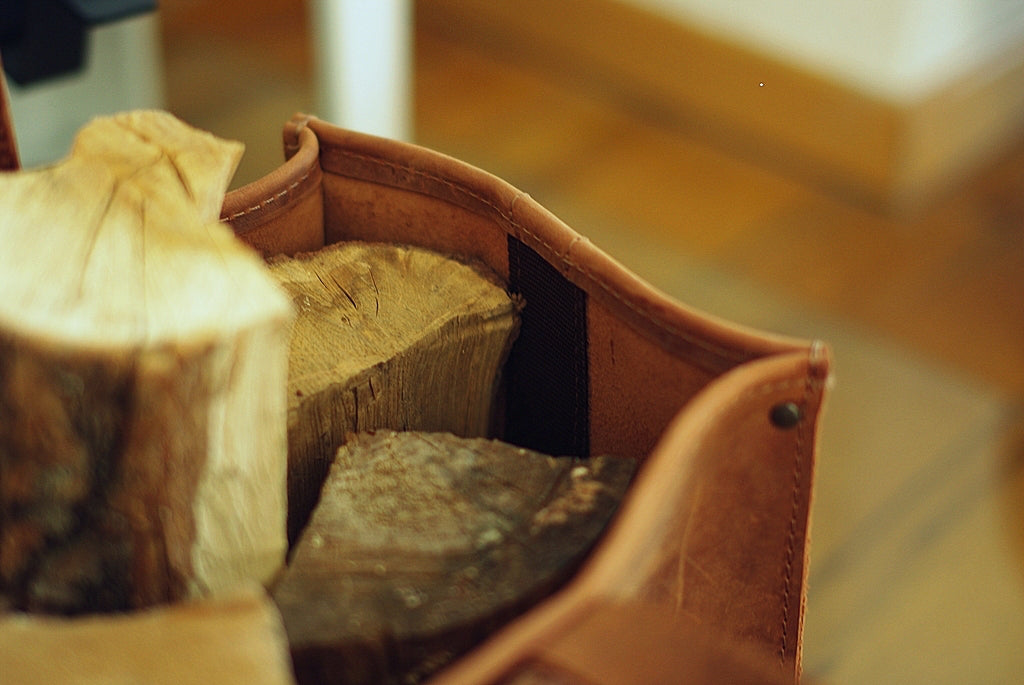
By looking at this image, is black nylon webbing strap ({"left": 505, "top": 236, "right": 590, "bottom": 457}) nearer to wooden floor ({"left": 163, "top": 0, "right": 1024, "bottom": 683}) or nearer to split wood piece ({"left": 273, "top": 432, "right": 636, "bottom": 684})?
split wood piece ({"left": 273, "top": 432, "right": 636, "bottom": 684})

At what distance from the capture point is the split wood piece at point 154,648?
15.1 inches

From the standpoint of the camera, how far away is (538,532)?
0.50 m

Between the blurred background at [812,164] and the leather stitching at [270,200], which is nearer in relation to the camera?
the leather stitching at [270,200]

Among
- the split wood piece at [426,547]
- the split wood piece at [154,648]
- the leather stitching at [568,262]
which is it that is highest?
the leather stitching at [568,262]

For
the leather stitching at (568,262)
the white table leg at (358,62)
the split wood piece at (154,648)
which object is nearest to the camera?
the split wood piece at (154,648)

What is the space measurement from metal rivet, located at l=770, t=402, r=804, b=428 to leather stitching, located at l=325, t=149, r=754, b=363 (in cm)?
3

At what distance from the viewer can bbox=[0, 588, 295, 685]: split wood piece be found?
38 cm

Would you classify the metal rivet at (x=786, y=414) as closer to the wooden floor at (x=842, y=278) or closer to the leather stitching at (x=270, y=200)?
the leather stitching at (x=270, y=200)

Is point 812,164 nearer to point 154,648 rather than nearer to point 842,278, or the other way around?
point 842,278

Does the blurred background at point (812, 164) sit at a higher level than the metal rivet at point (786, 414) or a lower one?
lower

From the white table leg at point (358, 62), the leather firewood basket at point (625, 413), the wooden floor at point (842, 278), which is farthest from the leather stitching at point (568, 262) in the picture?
the white table leg at point (358, 62)

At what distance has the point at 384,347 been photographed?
23.1 inches

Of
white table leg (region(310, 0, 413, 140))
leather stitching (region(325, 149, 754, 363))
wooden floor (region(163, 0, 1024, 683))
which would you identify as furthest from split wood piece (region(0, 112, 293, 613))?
white table leg (region(310, 0, 413, 140))

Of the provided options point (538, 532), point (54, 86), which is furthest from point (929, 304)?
point (538, 532)
